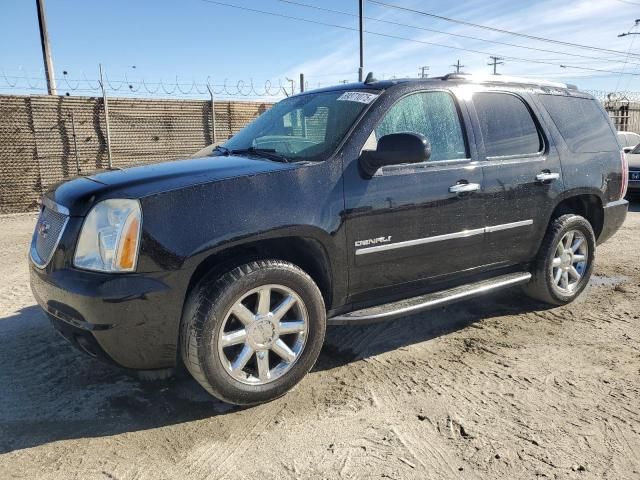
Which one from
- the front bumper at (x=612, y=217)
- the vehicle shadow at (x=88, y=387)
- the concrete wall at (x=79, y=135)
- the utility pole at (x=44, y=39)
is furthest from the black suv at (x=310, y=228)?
the utility pole at (x=44, y=39)

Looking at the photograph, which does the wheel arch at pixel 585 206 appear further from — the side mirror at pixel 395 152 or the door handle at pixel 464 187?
the side mirror at pixel 395 152

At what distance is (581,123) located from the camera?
4.59m

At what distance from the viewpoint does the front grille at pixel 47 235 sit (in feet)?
9.21

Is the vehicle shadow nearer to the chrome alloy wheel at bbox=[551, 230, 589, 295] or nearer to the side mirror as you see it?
the chrome alloy wheel at bbox=[551, 230, 589, 295]

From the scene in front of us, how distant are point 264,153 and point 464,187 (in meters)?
1.41

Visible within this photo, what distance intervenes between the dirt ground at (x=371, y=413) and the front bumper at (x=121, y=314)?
44 centimetres

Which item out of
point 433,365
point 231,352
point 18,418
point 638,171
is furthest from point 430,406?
point 638,171

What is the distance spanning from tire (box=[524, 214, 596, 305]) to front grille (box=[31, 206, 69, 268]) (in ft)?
11.8

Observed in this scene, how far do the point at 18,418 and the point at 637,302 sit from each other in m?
4.97

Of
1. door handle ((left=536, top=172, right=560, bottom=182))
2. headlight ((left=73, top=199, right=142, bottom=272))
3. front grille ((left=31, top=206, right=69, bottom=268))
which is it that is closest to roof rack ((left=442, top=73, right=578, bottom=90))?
door handle ((left=536, top=172, right=560, bottom=182))

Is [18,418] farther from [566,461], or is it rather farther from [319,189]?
[566,461]

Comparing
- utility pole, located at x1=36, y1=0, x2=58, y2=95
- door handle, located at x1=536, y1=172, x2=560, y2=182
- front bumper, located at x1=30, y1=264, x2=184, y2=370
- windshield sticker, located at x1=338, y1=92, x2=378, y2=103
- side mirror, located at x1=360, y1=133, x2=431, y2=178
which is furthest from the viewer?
utility pole, located at x1=36, y1=0, x2=58, y2=95

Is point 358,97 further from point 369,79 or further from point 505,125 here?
point 505,125

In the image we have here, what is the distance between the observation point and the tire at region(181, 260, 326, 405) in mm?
2693
